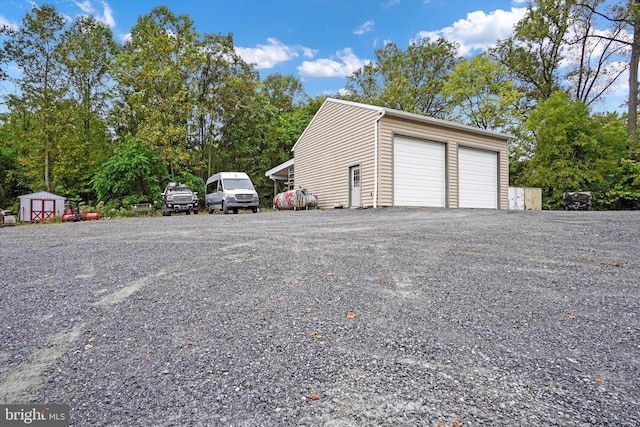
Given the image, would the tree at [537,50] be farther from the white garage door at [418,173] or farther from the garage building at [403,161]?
the white garage door at [418,173]

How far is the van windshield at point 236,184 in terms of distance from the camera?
531 inches

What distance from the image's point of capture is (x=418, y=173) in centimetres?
1193

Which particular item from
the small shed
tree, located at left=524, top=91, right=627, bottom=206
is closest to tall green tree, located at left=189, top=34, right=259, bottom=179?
→ the small shed

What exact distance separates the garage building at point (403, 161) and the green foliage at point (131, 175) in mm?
9258

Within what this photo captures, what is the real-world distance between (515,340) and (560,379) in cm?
42

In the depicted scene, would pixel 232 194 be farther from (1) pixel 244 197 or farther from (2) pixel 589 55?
(2) pixel 589 55

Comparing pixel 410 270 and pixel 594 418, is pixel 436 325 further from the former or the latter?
pixel 410 270

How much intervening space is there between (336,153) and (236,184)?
416 centimetres

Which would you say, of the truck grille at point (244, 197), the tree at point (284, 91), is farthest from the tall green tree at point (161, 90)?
the tree at point (284, 91)

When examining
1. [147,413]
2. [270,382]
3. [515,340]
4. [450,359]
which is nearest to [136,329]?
[147,413]

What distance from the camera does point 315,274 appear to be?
362cm

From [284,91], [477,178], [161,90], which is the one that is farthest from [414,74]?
[161,90]

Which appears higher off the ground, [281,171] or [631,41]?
[631,41]

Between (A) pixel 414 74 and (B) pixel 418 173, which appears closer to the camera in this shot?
(B) pixel 418 173
